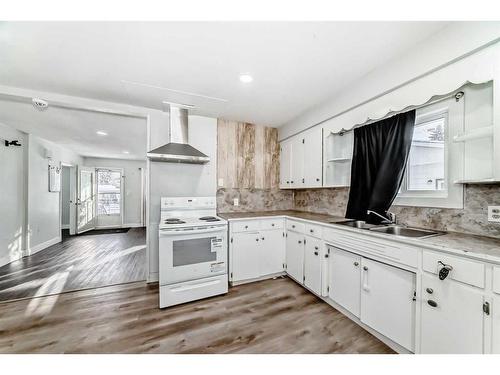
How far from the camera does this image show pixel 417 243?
1323mm

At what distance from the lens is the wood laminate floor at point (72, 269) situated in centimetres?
250

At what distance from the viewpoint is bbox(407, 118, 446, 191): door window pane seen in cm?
172

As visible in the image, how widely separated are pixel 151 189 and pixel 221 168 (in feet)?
3.50

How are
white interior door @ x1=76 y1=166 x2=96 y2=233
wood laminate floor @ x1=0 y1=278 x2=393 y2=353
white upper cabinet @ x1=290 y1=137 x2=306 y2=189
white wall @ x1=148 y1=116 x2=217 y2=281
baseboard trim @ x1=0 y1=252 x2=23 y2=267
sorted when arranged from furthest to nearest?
white interior door @ x1=76 y1=166 x2=96 y2=233
baseboard trim @ x1=0 y1=252 x2=23 y2=267
white upper cabinet @ x1=290 y1=137 x2=306 y2=189
white wall @ x1=148 y1=116 x2=217 y2=281
wood laminate floor @ x1=0 y1=278 x2=393 y2=353

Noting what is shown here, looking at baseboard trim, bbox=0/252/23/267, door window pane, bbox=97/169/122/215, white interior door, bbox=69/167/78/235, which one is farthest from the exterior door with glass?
baseboard trim, bbox=0/252/23/267

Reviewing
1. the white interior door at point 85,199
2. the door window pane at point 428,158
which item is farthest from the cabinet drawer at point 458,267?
the white interior door at point 85,199

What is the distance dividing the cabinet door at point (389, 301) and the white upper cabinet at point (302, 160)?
1.30 m

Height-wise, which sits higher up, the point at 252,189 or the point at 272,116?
the point at 272,116

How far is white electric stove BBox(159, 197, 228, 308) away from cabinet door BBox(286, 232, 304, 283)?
2.92ft

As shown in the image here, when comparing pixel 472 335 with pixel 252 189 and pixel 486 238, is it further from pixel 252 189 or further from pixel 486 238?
pixel 252 189

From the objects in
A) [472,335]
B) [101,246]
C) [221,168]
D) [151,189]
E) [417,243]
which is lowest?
[101,246]

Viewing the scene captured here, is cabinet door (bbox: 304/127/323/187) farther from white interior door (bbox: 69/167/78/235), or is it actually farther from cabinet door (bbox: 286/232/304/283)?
white interior door (bbox: 69/167/78/235)
